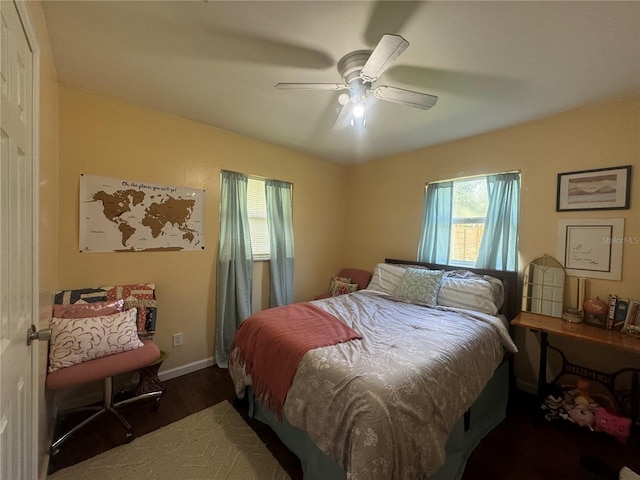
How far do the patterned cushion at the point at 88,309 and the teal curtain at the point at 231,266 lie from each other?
90 centimetres

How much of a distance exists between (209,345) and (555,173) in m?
3.66

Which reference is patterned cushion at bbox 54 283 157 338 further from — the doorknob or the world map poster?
the doorknob

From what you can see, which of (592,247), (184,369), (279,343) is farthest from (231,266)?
(592,247)

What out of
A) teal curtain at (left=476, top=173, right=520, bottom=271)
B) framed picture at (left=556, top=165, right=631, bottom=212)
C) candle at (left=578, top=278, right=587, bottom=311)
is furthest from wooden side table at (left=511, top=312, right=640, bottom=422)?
framed picture at (left=556, top=165, right=631, bottom=212)

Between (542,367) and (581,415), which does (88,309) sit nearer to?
(542,367)

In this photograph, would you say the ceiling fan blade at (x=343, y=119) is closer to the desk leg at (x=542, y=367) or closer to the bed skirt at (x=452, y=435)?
the bed skirt at (x=452, y=435)

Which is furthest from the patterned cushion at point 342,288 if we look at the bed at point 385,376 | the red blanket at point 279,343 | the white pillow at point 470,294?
the red blanket at point 279,343

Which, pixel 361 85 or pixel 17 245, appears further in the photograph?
pixel 361 85

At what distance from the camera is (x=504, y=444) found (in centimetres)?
179

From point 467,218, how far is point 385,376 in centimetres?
224

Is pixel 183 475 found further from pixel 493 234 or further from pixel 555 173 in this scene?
pixel 555 173

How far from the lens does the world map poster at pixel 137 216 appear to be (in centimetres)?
211

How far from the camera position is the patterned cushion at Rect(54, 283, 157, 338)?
206 cm

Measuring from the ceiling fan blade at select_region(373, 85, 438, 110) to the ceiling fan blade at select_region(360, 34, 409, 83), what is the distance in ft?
0.42
